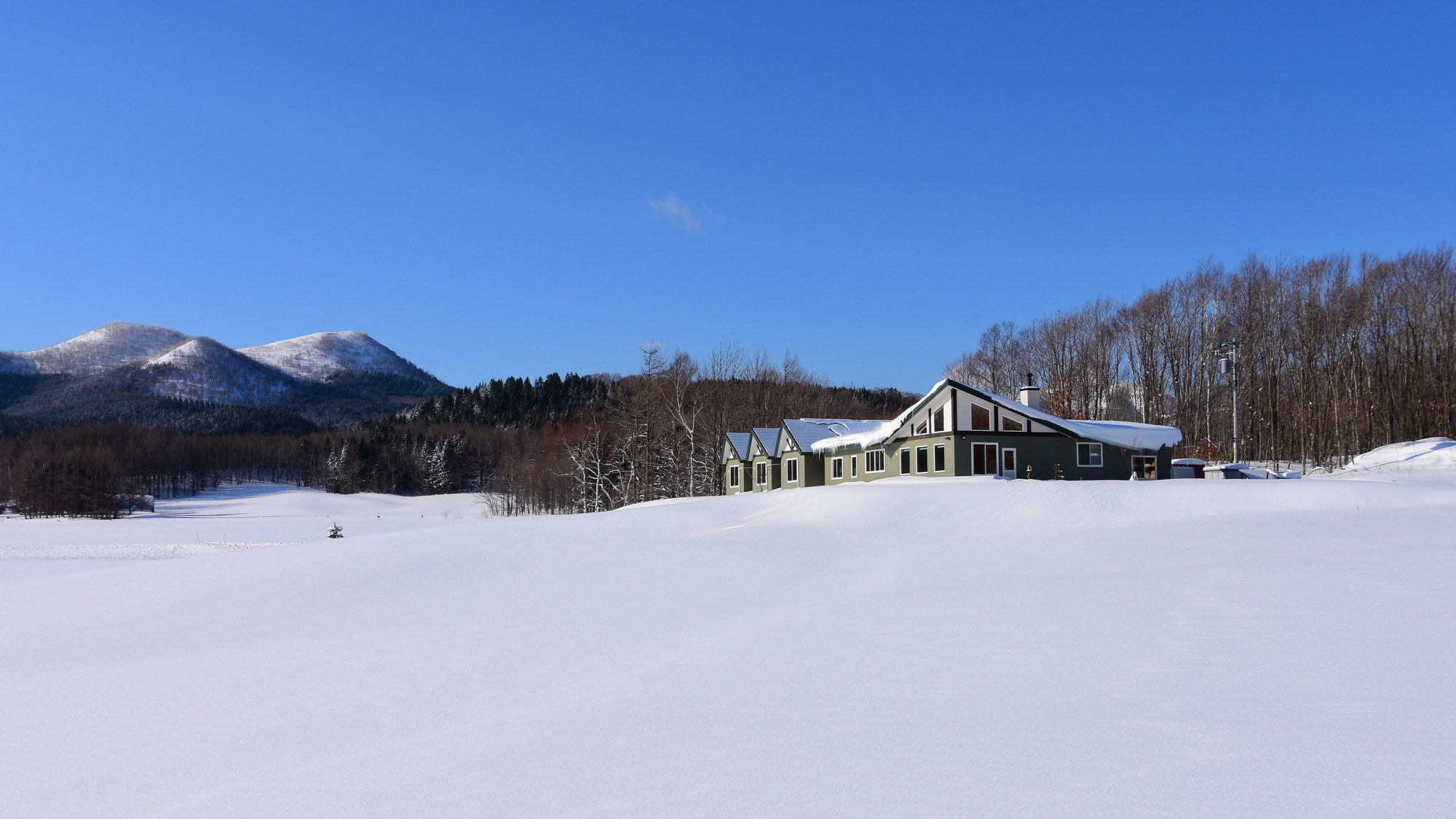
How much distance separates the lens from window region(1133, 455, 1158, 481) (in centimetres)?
3312

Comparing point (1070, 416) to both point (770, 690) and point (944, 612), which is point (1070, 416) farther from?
point (770, 690)

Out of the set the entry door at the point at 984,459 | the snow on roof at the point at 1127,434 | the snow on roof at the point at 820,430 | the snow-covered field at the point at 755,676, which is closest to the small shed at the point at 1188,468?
the snow on roof at the point at 1127,434

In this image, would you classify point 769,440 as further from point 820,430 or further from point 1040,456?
point 1040,456

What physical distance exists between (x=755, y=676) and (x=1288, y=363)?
55.1m

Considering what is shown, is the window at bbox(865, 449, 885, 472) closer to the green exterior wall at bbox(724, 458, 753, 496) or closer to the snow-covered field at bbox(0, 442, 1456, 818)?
the green exterior wall at bbox(724, 458, 753, 496)

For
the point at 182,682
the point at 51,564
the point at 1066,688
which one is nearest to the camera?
the point at 1066,688

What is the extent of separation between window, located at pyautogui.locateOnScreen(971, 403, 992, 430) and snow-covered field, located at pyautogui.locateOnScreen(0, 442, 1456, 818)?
535 inches

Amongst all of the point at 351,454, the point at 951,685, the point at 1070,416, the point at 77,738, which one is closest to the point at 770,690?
the point at 951,685

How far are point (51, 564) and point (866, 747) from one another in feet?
98.3

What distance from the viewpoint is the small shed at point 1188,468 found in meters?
34.1

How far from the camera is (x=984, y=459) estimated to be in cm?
3114

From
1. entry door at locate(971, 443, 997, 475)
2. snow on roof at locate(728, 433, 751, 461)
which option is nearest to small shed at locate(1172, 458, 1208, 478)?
entry door at locate(971, 443, 997, 475)

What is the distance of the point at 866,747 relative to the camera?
17.6ft

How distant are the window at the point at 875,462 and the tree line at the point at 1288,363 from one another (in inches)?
686
